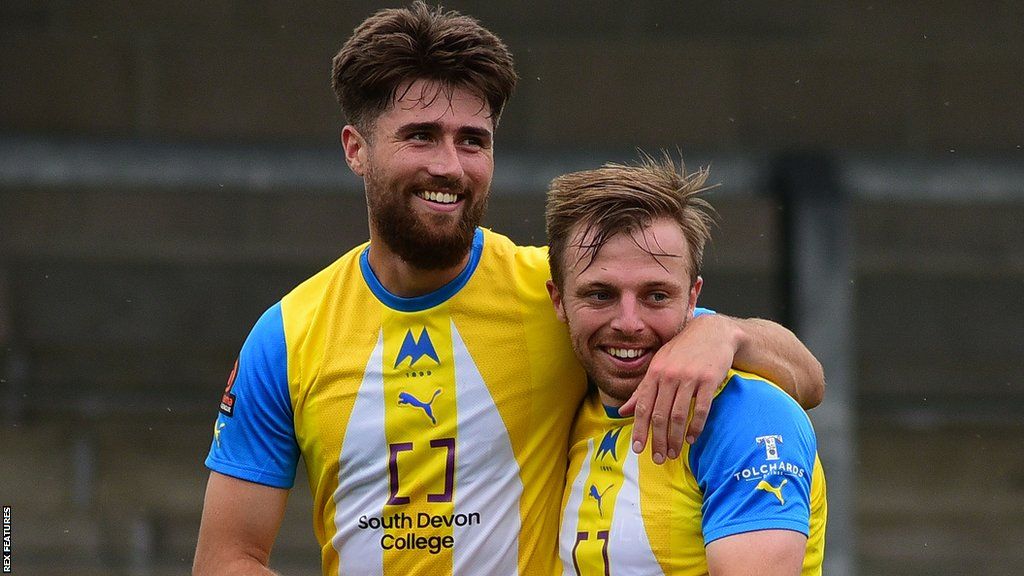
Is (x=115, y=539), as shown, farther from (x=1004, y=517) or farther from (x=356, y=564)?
(x=356, y=564)

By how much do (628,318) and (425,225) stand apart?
21.7 inches

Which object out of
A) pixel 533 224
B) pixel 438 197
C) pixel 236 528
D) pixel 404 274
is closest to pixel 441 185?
pixel 438 197

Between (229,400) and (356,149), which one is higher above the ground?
(356,149)

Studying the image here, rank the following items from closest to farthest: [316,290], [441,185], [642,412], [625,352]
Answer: [642,412], [625,352], [441,185], [316,290]

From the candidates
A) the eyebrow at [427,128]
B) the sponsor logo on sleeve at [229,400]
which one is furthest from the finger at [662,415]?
the sponsor logo on sleeve at [229,400]

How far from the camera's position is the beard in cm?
323

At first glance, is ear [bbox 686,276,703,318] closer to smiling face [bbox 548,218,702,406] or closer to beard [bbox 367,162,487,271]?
smiling face [bbox 548,218,702,406]

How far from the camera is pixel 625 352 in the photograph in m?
2.99

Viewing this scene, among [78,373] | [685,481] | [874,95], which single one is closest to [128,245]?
[78,373]

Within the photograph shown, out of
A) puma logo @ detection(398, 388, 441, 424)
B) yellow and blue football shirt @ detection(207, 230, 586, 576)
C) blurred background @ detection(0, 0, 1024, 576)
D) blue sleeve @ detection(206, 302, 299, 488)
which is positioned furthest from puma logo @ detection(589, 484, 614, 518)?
blurred background @ detection(0, 0, 1024, 576)

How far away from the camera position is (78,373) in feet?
35.4

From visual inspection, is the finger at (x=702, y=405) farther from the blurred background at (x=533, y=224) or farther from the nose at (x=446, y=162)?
the blurred background at (x=533, y=224)

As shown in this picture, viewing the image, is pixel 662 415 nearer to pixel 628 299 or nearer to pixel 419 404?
pixel 628 299

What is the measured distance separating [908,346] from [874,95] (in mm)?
1902
